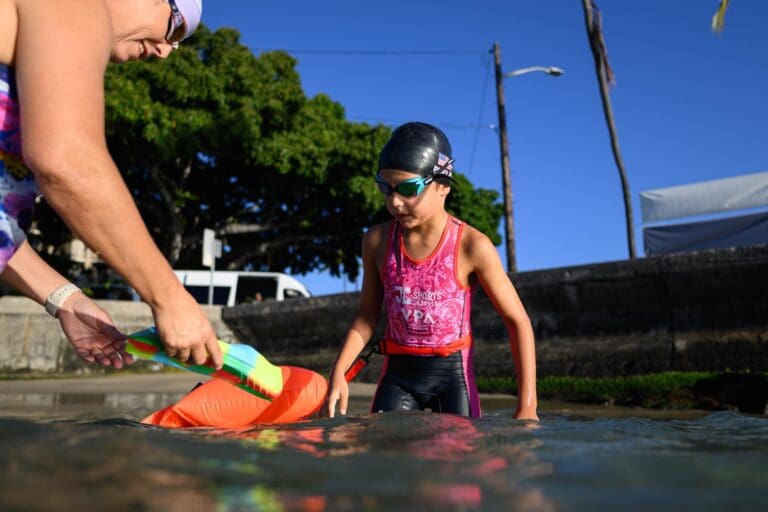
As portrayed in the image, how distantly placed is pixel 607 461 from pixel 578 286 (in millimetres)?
6978

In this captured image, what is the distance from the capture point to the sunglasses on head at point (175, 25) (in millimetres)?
2779

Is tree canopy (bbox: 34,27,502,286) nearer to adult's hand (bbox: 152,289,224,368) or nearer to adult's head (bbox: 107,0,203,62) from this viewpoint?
adult's head (bbox: 107,0,203,62)

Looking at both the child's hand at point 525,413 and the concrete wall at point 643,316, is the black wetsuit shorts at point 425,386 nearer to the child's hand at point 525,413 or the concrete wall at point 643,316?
the child's hand at point 525,413

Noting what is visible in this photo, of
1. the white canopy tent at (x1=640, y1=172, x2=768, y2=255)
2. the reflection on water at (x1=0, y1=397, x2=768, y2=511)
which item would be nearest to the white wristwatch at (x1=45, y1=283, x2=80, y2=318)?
the reflection on water at (x1=0, y1=397, x2=768, y2=511)

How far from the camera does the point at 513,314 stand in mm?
4172

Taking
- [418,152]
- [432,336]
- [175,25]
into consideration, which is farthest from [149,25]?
[432,336]

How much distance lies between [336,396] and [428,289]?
2.52 feet

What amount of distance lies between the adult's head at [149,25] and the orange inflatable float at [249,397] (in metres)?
1.24

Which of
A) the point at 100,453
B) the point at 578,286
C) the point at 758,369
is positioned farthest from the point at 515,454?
the point at 578,286

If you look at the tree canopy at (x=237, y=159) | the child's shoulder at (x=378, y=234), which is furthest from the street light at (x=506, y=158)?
the child's shoulder at (x=378, y=234)

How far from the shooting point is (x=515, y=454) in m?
2.34

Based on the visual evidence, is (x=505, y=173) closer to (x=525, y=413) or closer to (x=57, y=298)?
(x=525, y=413)

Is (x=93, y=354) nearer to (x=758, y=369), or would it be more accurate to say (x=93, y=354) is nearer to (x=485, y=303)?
(x=758, y=369)

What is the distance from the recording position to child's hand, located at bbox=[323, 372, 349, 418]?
4090mm
